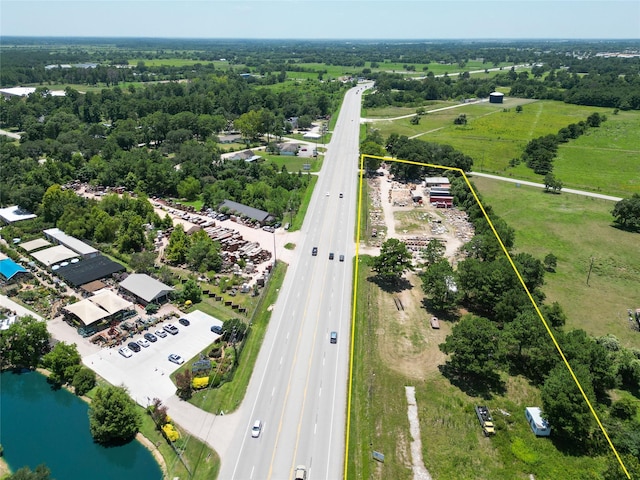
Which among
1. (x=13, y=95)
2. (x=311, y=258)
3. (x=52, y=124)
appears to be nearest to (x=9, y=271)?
(x=311, y=258)

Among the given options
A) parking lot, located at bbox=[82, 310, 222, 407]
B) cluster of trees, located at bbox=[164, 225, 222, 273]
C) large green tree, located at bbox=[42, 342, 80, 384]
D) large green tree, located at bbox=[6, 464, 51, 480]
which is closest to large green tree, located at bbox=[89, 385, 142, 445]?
parking lot, located at bbox=[82, 310, 222, 407]

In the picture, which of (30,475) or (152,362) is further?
(152,362)

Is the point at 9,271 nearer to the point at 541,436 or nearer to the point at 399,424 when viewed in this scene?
the point at 399,424

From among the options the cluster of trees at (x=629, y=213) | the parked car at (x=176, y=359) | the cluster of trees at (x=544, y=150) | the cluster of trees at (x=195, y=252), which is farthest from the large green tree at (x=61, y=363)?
the cluster of trees at (x=544, y=150)

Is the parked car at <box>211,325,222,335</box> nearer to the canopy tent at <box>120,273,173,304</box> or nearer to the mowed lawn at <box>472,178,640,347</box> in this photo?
the canopy tent at <box>120,273,173,304</box>

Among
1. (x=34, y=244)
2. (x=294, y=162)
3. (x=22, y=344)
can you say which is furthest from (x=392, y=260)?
(x=294, y=162)

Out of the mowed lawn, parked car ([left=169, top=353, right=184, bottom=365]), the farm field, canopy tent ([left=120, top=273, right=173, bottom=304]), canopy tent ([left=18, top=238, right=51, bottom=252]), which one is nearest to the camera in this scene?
parked car ([left=169, top=353, right=184, bottom=365])

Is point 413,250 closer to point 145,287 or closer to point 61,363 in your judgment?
point 145,287
